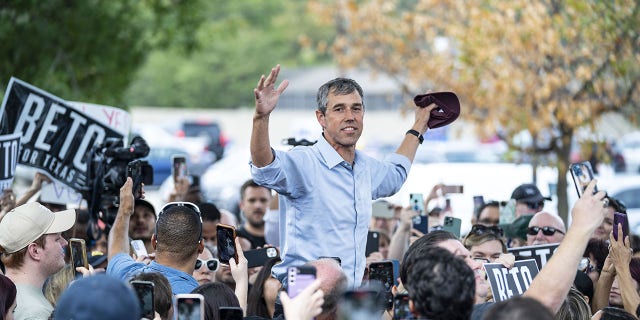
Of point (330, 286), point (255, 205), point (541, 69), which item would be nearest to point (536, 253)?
point (255, 205)

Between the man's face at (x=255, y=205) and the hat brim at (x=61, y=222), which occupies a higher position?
the man's face at (x=255, y=205)

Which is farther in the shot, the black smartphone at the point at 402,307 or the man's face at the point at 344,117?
the man's face at the point at 344,117

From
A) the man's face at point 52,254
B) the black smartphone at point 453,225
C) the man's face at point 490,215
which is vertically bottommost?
the man's face at point 52,254

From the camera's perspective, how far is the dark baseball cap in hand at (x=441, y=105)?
7.40 metres

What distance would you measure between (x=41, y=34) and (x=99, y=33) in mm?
1284

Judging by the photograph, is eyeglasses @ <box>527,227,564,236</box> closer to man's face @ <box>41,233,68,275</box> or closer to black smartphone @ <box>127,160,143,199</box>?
black smartphone @ <box>127,160,143,199</box>

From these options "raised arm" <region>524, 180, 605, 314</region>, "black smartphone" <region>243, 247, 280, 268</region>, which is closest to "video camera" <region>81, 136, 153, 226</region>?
"black smartphone" <region>243, 247, 280, 268</region>

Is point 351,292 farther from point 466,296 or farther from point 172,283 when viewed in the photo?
point 172,283

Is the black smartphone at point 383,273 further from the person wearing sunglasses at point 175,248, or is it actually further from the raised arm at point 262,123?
the person wearing sunglasses at point 175,248

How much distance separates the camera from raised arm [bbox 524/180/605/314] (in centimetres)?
496

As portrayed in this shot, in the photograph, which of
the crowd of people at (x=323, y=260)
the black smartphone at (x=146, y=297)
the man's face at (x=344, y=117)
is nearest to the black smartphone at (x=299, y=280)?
the crowd of people at (x=323, y=260)

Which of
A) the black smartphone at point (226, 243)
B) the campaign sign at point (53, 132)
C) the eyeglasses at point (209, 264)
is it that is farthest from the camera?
the campaign sign at point (53, 132)

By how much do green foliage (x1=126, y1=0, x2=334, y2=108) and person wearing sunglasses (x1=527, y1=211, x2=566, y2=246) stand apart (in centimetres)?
4909

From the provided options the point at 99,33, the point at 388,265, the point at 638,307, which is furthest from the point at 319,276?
the point at 99,33
